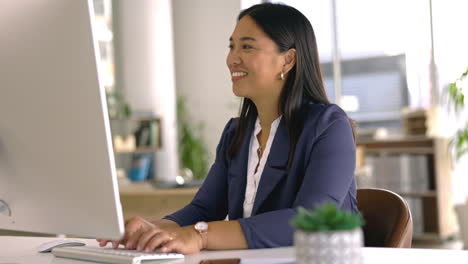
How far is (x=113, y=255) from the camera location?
1369mm

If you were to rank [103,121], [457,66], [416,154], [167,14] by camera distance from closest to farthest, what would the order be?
[103,121]
[416,154]
[457,66]
[167,14]

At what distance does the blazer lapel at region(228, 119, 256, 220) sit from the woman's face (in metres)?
0.16

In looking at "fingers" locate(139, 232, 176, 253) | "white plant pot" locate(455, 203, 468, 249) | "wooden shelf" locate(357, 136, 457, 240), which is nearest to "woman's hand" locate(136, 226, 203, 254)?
"fingers" locate(139, 232, 176, 253)

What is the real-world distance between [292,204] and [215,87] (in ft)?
22.7

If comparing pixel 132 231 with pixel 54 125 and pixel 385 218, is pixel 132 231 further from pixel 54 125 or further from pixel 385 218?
pixel 385 218

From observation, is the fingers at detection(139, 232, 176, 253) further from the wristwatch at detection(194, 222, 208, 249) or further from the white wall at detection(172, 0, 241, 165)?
the white wall at detection(172, 0, 241, 165)

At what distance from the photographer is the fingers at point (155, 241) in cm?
139

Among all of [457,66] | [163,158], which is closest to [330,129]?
[457,66]

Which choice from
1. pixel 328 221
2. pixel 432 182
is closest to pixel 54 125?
pixel 328 221

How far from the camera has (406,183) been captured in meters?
6.20

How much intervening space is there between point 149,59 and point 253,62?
625cm

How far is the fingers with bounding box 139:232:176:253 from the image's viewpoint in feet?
4.58

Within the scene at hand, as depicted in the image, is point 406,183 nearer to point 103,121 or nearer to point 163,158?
point 163,158

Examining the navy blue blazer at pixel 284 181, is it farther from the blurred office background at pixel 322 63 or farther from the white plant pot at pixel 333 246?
the blurred office background at pixel 322 63
